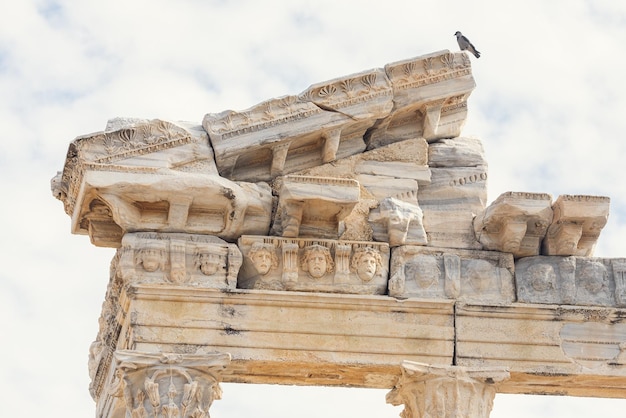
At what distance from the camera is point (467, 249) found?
51.7 ft

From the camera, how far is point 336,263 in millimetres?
15398

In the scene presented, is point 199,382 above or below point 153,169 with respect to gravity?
below

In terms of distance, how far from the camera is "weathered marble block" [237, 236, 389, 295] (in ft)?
50.1

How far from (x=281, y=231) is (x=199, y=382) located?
182 cm

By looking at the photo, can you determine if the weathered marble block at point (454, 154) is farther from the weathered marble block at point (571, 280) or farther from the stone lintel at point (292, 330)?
the stone lintel at point (292, 330)

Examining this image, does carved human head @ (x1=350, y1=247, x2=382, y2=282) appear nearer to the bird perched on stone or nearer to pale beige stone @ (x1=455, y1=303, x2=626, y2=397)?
pale beige stone @ (x1=455, y1=303, x2=626, y2=397)

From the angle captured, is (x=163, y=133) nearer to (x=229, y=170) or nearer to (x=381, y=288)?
(x=229, y=170)

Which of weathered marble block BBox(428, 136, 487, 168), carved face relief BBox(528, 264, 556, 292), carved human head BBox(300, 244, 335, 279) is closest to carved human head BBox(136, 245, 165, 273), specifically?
carved human head BBox(300, 244, 335, 279)

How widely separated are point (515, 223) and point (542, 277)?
2.01ft

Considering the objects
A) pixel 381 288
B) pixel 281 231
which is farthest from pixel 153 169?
pixel 381 288

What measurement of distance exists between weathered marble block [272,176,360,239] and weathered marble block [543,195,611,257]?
2.08m

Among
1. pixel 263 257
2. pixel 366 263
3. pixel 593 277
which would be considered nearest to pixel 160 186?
pixel 263 257

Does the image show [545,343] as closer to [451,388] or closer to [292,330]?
[451,388]

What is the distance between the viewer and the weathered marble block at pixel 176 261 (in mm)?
15055
